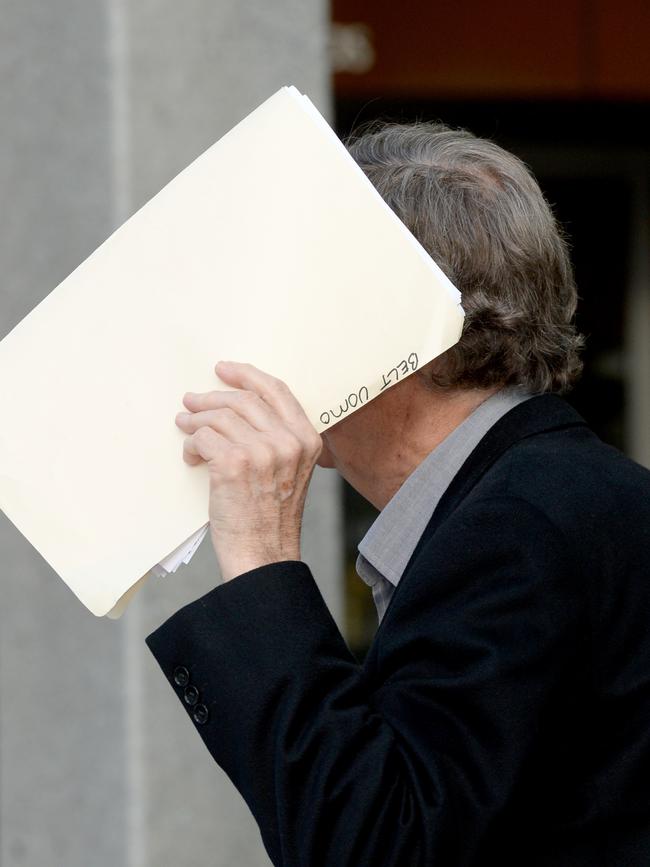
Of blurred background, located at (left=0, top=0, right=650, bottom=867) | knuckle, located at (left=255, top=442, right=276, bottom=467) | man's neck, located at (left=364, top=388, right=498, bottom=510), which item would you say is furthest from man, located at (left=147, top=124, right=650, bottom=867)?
blurred background, located at (left=0, top=0, right=650, bottom=867)

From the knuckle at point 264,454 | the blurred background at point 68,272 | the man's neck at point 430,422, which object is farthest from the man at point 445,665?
the blurred background at point 68,272

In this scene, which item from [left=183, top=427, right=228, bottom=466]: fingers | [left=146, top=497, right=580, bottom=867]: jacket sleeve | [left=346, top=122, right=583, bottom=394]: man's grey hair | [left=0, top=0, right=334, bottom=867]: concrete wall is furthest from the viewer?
[left=0, top=0, right=334, bottom=867]: concrete wall

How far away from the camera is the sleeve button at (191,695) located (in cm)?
164

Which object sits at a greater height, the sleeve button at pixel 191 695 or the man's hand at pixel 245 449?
the man's hand at pixel 245 449

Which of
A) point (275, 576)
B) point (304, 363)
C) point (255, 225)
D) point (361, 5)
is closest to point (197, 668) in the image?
point (275, 576)

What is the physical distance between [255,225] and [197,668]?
1.67 ft

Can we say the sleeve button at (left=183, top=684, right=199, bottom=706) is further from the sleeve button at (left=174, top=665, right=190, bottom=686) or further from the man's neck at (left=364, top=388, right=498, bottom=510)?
the man's neck at (left=364, top=388, right=498, bottom=510)

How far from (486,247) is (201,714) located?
2.24 ft

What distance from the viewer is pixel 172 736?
3.88m

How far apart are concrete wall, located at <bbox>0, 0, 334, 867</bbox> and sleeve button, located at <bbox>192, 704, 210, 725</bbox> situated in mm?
2178

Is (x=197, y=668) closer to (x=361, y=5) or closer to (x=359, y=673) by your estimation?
(x=359, y=673)

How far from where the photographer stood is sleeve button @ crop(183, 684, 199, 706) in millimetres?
1640

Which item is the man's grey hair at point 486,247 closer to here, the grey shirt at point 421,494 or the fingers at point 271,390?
the grey shirt at point 421,494

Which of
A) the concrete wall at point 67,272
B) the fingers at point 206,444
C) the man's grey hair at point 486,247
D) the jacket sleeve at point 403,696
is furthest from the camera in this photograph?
the concrete wall at point 67,272
